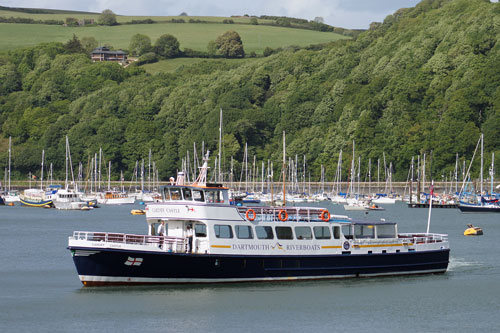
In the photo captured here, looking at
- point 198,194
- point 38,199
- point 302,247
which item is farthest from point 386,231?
point 38,199

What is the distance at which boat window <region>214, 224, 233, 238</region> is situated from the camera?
146 ft

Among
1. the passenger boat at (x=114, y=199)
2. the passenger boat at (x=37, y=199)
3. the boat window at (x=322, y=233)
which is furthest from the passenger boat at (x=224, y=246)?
the passenger boat at (x=114, y=199)

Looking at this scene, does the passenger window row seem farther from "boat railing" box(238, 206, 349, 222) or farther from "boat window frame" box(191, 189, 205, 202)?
"boat window frame" box(191, 189, 205, 202)

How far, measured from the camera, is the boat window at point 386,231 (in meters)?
49.0

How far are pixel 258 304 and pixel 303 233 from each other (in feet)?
18.7

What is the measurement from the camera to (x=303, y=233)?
46469mm

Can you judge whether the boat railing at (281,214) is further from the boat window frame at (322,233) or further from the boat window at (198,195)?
the boat window at (198,195)

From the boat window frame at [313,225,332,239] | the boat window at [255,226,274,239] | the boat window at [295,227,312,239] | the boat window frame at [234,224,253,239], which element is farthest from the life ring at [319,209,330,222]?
the boat window frame at [234,224,253,239]

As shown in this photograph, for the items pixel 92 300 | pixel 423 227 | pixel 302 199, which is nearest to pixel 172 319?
pixel 92 300

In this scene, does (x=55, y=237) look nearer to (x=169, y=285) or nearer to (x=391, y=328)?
(x=169, y=285)

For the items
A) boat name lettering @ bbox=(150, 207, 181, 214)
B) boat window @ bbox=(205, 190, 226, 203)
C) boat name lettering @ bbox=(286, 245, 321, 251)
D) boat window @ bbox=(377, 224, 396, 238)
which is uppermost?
boat window @ bbox=(205, 190, 226, 203)

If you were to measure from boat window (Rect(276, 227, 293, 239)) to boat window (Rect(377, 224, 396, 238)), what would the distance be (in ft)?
18.3

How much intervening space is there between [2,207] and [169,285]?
9866 cm

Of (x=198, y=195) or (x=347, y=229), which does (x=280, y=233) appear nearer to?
(x=347, y=229)
